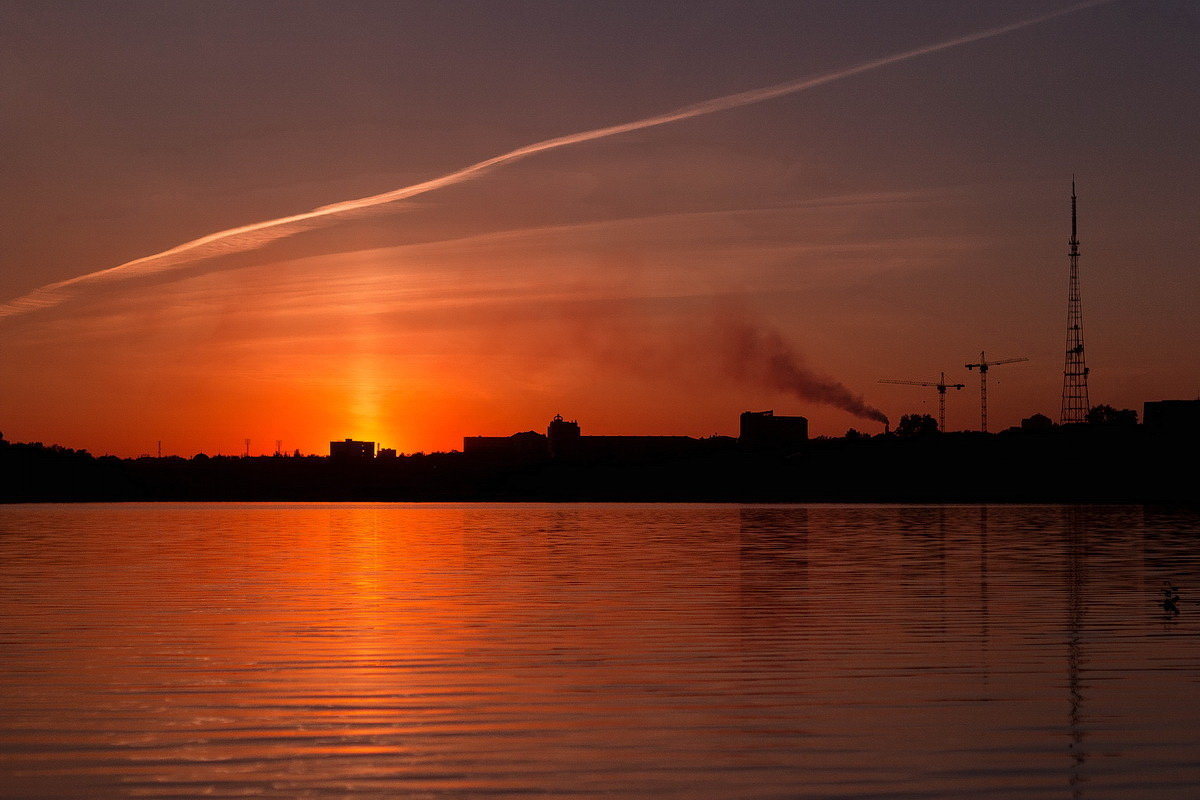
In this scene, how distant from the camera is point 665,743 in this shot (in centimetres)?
2127

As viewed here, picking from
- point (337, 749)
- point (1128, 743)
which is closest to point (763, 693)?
point (1128, 743)

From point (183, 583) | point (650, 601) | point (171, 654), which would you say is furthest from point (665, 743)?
point (183, 583)

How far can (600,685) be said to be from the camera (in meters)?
27.0

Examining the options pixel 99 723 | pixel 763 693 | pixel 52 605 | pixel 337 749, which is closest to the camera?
pixel 337 749

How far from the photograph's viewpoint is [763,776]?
62.1ft

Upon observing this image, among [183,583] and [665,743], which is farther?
[183,583]

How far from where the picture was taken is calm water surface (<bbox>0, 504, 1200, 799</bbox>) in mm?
19031

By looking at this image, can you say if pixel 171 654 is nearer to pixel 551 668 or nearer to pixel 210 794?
pixel 551 668

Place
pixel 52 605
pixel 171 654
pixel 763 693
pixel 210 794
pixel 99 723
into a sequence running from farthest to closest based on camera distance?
pixel 52 605, pixel 171 654, pixel 763 693, pixel 99 723, pixel 210 794

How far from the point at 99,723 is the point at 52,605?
2244 centimetres

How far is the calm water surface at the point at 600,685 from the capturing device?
19.0 meters

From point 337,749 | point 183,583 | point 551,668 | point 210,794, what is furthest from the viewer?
point 183,583

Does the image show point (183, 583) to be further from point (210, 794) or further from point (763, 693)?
point (210, 794)

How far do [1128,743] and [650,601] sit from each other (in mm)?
24580
